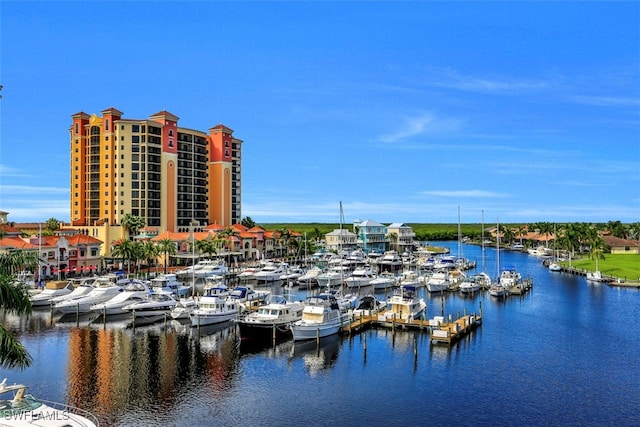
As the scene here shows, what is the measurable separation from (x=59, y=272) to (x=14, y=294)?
77.1m

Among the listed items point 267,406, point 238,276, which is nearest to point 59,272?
point 238,276

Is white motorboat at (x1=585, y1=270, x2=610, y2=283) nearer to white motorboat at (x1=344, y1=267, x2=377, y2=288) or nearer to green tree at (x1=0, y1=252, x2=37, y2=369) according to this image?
white motorboat at (x1=344, y1=267, x2=377, y2=288)

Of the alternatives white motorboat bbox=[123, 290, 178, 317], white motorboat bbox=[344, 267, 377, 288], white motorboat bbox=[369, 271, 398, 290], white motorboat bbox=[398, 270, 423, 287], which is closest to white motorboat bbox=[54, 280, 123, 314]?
white motorboat bbox=[123, 290, 178, 317]

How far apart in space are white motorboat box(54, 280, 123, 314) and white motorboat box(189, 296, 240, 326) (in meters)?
16.2

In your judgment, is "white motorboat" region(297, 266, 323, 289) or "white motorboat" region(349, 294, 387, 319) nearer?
"white motorboat" region(349, 294, 387, 319)

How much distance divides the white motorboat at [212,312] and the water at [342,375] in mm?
1412

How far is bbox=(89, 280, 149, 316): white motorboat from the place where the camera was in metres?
67.8

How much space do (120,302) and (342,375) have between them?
36050mm

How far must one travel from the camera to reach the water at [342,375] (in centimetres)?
3688

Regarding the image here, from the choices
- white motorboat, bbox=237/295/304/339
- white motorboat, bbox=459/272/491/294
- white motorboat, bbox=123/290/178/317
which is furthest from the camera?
white motorboat, bbox=459/272/491/294

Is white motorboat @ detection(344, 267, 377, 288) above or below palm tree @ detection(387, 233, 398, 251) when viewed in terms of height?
below

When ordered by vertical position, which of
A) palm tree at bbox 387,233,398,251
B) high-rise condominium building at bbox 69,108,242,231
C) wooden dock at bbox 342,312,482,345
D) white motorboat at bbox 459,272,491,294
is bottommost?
wooden dock at bbox 342,312,482,345

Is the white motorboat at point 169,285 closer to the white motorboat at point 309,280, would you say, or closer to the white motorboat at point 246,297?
the white motorboat at point 246,297

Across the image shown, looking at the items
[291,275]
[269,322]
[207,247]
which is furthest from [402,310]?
[207,247]
